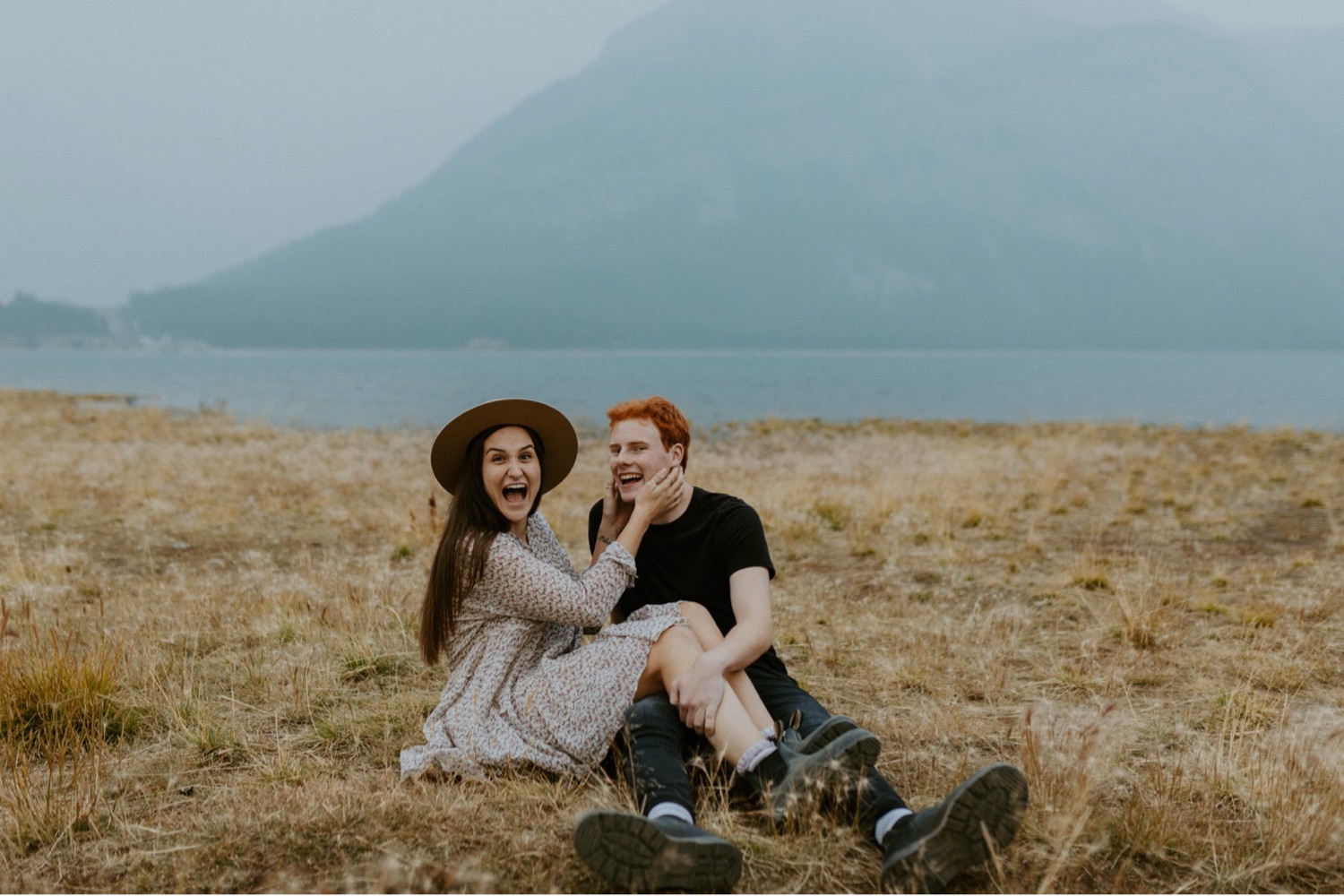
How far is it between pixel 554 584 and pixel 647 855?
3.83ft

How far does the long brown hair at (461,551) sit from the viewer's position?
12.0 ft

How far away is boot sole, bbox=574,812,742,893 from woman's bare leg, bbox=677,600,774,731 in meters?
0.75

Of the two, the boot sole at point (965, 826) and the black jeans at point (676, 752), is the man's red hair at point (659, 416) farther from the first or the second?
the boot sole at point (965, 826)

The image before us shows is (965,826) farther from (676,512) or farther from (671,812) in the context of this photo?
(676,512)

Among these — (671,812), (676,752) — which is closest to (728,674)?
(676,752)

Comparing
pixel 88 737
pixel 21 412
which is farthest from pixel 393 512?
pixel 21 412

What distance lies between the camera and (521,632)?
12.6 ft

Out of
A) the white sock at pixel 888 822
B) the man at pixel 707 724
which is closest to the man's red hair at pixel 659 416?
the man at pixel 707 724

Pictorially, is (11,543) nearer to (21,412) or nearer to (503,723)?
(503,723)

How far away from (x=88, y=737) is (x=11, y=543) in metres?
6.25

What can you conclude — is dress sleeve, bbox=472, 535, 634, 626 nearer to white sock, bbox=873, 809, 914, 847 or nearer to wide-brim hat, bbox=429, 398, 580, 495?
wide-brim hat, bbox=429, 398, 580, 495

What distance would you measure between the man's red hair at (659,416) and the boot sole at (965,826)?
5.78 feet

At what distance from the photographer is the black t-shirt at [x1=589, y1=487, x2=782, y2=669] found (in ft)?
12.9

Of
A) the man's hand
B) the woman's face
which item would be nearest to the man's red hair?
the woman's face
